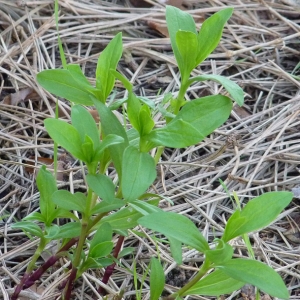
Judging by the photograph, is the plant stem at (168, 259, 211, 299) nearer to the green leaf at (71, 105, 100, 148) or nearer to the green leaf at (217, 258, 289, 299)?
the green leaf at (217, 258, 289, 299)

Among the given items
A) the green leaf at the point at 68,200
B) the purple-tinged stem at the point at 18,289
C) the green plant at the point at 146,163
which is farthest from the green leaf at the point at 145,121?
the purple-tinged stem at the point at 18,289

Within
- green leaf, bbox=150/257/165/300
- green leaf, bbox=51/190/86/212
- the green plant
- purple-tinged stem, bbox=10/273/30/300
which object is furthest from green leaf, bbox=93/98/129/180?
purple-tinged stem, bbox=10/273/30/300

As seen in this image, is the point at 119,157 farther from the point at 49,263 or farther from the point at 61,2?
the point at 61,2

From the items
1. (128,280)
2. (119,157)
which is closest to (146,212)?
(119,157)

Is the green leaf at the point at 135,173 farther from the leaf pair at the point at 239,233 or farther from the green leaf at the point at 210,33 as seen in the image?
the green leaf at the point at 210,33

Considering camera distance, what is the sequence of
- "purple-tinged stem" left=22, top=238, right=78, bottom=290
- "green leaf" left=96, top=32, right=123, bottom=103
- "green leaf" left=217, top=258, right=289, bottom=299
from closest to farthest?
"green leaf" left=217, top=258, right=289, bottom=299
"green leaf" left=96, top=32, right=123, bottom=103
"purple-tinged stem" left=22, top=238, right=78, bottom=290

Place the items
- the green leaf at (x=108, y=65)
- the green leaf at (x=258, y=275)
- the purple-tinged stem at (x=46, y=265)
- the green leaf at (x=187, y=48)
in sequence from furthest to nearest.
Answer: the purple-tinged stem at (x=46, y=265) < the green leaf at (x=108, y=65) < the green leaf at (x=187, y=48) < the green leaf at (x=258, y=275)

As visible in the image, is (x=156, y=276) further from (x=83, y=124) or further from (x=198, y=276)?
(x=83, y=124)

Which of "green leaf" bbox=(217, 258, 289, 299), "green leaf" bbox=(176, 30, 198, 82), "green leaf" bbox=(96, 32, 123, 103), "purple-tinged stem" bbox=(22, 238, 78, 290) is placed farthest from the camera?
"purple-tinged stem" bbox=(22, 238, 78, 290)
